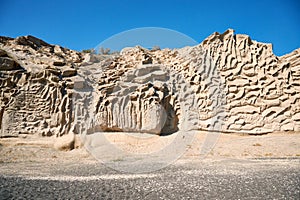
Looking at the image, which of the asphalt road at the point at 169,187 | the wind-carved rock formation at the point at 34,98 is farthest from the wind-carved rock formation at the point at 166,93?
the asphalt road at the point at 169,187

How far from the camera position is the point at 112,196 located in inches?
→ 184

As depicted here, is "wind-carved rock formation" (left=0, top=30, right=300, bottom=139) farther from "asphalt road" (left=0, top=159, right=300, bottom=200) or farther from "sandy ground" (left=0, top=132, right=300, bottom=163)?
"asphalt road" (left=0, top=159, right=300, bottom=200)

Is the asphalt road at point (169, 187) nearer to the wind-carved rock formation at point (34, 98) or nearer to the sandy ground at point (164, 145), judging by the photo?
the sandy ground at point (164, 145)

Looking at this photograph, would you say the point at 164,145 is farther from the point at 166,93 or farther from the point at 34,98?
the point at 34,98

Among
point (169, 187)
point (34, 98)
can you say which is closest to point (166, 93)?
point (34, 98)

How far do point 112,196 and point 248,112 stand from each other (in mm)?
10810

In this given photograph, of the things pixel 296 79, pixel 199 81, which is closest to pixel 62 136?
pixel 199 81

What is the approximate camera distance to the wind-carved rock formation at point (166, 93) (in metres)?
13.7

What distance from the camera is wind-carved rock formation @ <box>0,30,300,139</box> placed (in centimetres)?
1366

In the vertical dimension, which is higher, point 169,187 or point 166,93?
point 166,93

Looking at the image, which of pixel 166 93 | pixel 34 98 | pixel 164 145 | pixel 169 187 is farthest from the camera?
pixel 34 98

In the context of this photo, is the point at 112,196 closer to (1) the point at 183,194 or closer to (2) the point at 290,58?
(1) the point at 183,194

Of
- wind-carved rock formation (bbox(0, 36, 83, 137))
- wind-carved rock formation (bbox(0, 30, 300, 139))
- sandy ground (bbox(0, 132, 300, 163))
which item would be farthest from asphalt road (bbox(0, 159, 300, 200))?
wind-carved rock formation (bbox(0, 36, 83, 137))

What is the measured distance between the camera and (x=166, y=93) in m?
15.1
